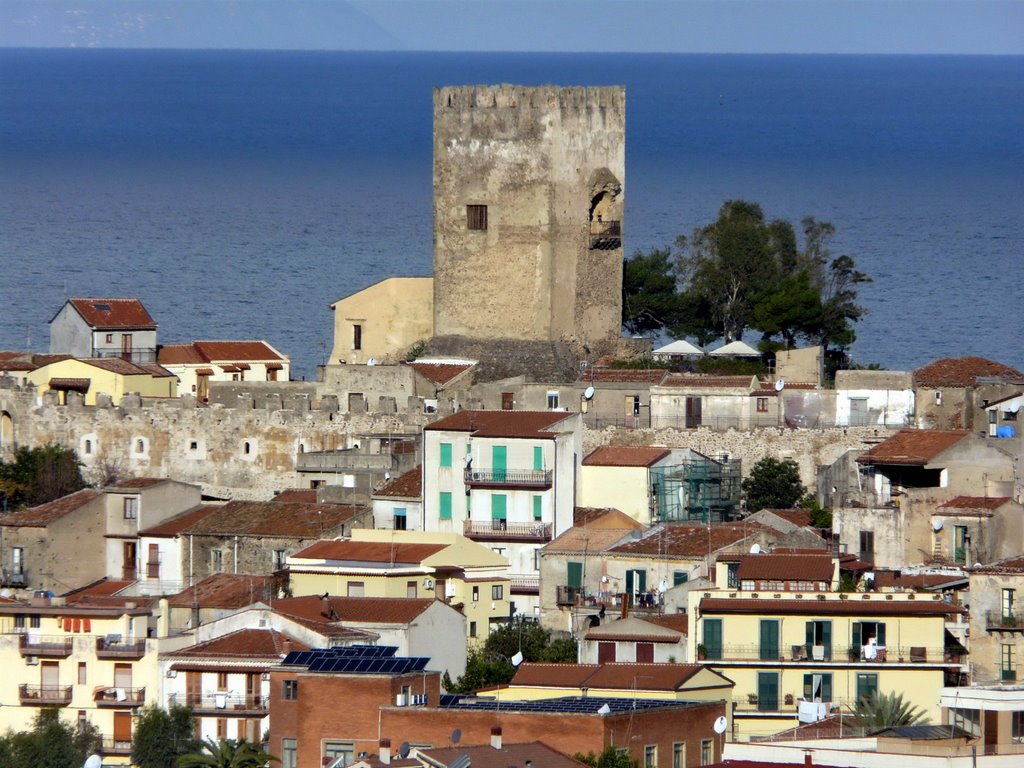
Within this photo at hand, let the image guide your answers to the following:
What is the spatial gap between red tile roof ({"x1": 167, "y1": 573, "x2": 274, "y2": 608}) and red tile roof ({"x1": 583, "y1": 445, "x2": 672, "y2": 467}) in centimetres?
604

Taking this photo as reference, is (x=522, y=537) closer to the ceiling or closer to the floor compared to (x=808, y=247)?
closer to the floor

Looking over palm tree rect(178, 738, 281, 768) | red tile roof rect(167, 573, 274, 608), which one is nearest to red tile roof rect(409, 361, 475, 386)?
red tile roof rect(167, 573, 274, 608)

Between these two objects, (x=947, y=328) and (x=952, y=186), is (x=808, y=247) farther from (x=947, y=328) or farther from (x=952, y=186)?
(x=952, y=186)

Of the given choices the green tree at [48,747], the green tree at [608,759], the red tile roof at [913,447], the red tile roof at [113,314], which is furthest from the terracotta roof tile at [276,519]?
the green tree at [608,759]

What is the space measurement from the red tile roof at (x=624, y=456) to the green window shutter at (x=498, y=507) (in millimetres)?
2103

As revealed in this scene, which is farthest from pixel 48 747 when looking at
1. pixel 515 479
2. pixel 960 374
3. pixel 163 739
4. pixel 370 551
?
pixel 960 374

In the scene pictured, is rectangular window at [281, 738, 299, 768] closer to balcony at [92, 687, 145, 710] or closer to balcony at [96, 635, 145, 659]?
balcony at [92, 687, 145, 710]

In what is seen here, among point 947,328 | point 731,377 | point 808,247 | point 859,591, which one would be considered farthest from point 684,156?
point 859,591

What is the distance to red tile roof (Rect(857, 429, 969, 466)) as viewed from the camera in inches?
1633

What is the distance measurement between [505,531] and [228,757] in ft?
33.4

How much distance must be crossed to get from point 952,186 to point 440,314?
268ft

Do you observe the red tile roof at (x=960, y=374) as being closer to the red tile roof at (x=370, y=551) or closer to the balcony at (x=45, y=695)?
the red tile roof at (x=370, y=551)

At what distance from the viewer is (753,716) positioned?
33844mm

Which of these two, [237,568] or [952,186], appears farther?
[952,186]
